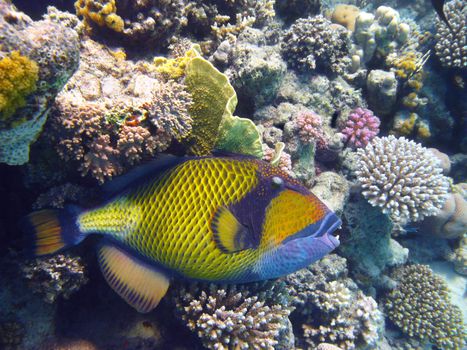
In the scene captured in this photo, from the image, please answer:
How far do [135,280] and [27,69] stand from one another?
1.59 metres

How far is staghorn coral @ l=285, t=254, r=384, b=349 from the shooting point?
3.88 m

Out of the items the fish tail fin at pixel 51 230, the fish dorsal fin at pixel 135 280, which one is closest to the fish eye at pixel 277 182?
the fish dorsal fin at pixel 135 280

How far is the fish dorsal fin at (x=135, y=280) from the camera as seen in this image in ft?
7.88

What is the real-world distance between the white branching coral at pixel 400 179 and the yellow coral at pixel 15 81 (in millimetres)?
4038

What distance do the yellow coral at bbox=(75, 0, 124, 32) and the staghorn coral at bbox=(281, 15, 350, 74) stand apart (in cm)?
246

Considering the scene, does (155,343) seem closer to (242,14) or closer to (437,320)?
(242,14)

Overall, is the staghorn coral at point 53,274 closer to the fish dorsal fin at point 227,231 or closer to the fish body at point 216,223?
the fish body at point 216,223

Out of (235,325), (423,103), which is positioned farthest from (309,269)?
(423,103)

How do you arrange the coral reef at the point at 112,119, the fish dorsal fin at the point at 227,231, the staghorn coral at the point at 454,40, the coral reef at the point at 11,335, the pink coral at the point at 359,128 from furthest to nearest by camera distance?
the staghorn coral at the point at 454,40 < the pink coral at the point at 359,128 < the coral reef at the point at 11,335 < the coral reef at the point at 112,119 < the fish dorsal fin at the point at 227,231

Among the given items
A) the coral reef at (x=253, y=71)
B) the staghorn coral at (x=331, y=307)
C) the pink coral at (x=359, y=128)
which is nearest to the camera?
the coral reef at (x=253, y=71)

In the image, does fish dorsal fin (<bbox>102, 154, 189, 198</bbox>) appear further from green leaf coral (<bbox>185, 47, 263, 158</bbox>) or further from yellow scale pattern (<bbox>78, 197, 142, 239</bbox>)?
green leaf coral (<bbox>185, 47, 263, 158</bbox>)

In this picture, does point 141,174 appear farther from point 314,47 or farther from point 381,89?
point 381,89

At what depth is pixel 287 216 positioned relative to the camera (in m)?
2.24

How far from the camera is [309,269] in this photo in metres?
4.03
